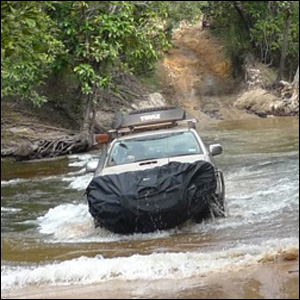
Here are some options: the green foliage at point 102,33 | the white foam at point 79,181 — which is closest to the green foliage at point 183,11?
the green foliage at point 102,33

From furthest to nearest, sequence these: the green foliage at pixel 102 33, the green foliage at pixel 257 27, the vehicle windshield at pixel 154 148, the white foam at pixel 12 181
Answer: the green foliage at pixel 257 27, the green foliage at pixel 102 33, the white foam at pixel 12 181, the vehicle windshield at pixel 154 148

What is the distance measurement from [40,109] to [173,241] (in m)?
17.4

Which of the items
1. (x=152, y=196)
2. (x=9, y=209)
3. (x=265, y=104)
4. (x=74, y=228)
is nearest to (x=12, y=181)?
(x=9, y=209)

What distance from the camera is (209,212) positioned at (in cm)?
946

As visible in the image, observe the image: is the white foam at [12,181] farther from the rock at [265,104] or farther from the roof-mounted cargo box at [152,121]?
the rock at [265,104]

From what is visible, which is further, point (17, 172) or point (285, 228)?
point (17, 172)

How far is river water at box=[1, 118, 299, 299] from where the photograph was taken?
6.76 meters

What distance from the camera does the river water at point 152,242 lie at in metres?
6.76

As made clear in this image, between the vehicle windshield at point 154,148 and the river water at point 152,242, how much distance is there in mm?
1101

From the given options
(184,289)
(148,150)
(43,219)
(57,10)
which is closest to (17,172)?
(57,10)

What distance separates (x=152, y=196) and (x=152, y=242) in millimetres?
580

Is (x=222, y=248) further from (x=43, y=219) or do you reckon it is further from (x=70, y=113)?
(x=70, y=113)

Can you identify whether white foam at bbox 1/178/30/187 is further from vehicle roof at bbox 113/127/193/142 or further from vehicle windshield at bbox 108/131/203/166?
vehicle windshield at bbox 108/131/203/166

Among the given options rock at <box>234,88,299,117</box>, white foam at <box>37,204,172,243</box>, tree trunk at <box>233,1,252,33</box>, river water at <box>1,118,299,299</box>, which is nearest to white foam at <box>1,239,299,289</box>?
river water at <box>1,118,299,299</box>
